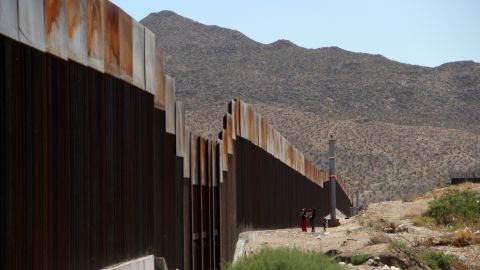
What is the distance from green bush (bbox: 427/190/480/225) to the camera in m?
36.1

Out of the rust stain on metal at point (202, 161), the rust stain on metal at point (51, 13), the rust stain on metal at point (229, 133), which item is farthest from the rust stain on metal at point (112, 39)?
the rust stain on metal at point (229, 133)

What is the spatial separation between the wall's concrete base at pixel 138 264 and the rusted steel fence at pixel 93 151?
10cm

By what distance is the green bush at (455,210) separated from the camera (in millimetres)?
36056

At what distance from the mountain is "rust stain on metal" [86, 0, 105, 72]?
3268 inches

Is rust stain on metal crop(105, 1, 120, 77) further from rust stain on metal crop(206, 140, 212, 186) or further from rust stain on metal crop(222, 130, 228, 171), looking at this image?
rust stain on metal crop(222, 130, 228, 171)

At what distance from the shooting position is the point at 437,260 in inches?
770

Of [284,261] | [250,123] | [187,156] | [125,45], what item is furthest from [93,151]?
[250,123]

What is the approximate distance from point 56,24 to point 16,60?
0.91 meters

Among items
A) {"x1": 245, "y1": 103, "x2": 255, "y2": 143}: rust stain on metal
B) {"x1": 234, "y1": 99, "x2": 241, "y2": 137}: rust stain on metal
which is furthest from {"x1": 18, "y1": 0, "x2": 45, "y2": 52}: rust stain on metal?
{"x1": 245, "y1": 103, "x2": 255, "y2": 143}: rust stain on metal

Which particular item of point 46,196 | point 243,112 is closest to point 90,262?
point 46,196

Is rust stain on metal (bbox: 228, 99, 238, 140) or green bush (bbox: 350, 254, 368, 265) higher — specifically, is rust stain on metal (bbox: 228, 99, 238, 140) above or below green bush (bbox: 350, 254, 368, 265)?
above

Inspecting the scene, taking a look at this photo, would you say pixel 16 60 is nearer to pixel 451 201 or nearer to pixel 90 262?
pixel 90 262

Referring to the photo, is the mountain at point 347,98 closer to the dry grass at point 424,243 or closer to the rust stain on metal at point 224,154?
the dry grass at point 424,243

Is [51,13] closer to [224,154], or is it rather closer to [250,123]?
[224,154]
